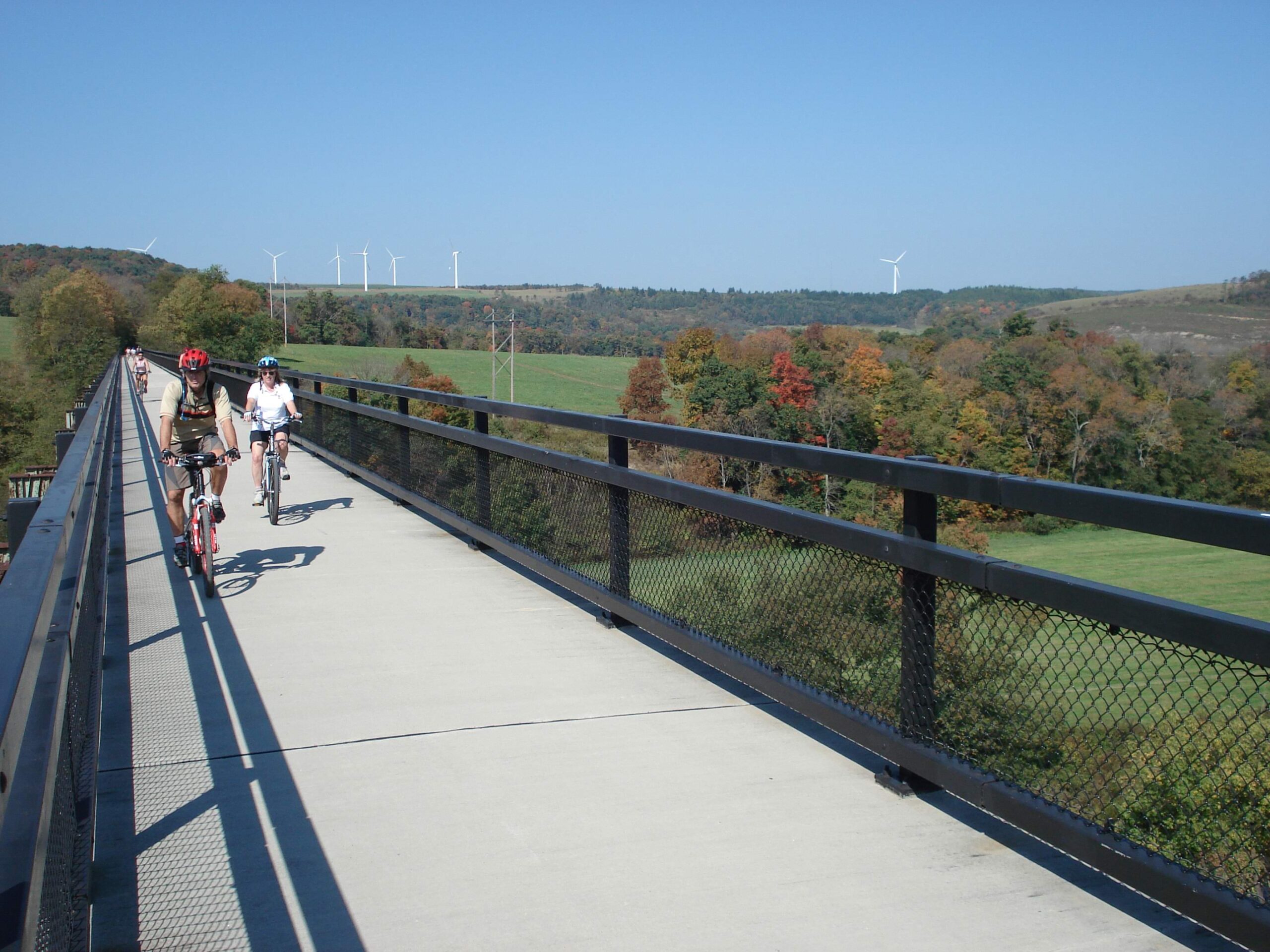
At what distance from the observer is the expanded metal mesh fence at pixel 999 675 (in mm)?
3154

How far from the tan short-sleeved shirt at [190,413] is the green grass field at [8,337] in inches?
4809

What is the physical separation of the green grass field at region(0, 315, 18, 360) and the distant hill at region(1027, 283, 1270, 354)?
4998 inches

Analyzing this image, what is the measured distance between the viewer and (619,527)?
21.0ft

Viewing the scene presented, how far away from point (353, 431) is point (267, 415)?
252 cm

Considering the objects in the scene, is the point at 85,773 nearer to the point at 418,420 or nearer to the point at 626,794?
the point at 626,794

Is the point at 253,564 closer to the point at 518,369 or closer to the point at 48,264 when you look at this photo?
the point at 518,369

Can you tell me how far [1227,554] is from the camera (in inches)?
2148

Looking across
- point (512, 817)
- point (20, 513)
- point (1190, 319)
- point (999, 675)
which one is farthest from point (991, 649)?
point (1190, 319)

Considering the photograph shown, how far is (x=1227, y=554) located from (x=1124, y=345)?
59100mm

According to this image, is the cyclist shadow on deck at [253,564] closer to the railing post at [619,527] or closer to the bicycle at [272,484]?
the bicycle at [272,484]

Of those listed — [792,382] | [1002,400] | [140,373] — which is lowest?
[1002,400]

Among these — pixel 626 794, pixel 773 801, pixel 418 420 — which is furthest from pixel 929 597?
pixel 418 420

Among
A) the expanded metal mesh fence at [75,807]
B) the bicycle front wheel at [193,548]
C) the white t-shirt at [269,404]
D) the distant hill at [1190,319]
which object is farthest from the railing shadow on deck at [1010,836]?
the distant hill at [1190,319]

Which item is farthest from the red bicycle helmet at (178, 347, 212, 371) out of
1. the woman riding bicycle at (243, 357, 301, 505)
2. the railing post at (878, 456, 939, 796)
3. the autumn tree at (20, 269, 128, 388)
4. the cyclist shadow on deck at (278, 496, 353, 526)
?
the autumn tree at (20, 269, 128, 388)
